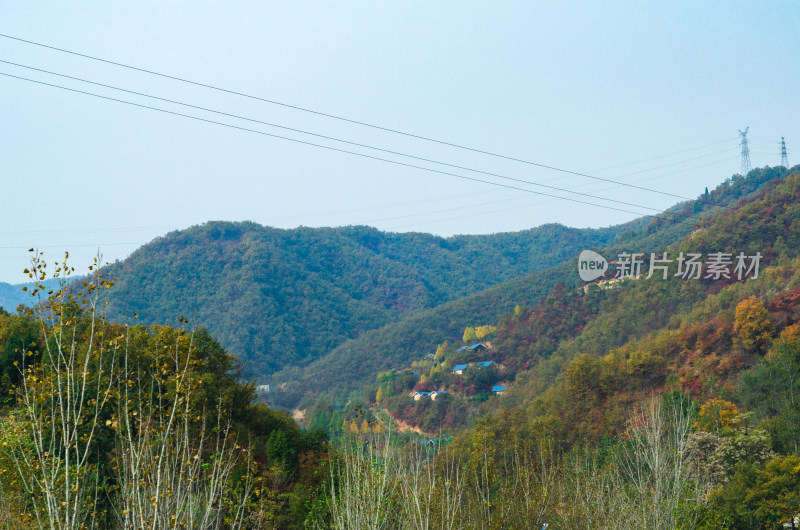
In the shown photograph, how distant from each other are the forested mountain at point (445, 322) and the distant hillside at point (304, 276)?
570 cm

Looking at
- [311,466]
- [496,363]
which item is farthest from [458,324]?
[311,466]

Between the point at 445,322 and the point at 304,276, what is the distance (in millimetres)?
31756

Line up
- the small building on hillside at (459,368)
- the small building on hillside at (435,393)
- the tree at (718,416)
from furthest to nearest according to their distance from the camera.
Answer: the small building on hillside at (459,368), the small building on hillside at (435,393), the tree at (718,416)

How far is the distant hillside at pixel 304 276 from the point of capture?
327 feet

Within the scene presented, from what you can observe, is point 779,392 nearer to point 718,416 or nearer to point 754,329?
point 718,416

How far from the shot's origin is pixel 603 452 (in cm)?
4072

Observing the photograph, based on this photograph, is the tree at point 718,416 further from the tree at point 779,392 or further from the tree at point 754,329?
the tree at point 754,329

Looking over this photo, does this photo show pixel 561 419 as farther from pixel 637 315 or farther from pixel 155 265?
pixel 155 265

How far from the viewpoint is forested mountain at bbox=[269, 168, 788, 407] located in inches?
3789

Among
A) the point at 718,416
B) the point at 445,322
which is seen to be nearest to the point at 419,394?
the point at 445,322

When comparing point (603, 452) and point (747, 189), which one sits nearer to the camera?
point (603, 452)

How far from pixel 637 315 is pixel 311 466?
183ft

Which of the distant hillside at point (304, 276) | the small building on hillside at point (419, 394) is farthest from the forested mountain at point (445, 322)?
the small building on hillside at point (419, 394)

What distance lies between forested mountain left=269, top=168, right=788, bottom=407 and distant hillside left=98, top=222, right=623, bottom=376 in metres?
5.70
